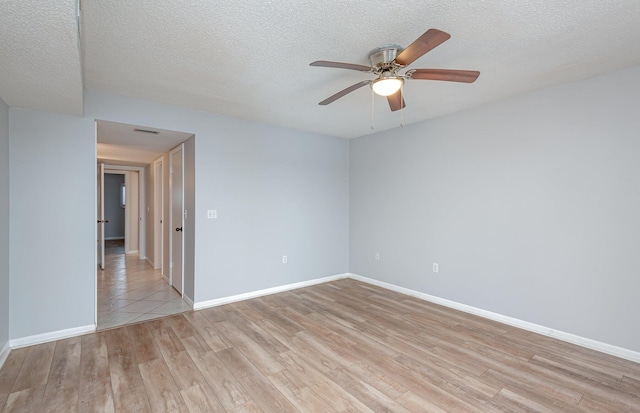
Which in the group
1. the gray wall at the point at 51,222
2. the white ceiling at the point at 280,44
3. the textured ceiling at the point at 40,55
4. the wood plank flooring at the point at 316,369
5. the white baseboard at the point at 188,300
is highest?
the white ceiling at the point at 280,44

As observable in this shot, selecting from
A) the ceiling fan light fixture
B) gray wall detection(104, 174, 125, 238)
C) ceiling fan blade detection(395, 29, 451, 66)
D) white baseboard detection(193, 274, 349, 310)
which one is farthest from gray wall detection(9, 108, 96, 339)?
gray wall detection(104, 174, 125, 238)

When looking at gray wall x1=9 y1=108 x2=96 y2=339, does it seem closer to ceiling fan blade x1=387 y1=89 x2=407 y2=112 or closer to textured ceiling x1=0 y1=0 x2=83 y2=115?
textured ceiling x1=0 y1=0 x2=83 y2=115

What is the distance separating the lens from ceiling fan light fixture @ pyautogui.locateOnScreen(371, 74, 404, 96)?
7.06ft

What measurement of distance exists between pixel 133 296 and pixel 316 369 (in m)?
3.14

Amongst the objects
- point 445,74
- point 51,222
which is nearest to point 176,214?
point 51,222

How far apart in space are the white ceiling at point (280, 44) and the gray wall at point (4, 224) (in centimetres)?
24

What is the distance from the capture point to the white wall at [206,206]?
276 centimetres

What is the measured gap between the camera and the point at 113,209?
10.1m

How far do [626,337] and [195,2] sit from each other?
4100 mm

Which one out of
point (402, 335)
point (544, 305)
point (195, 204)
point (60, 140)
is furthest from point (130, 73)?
point (544, 305)

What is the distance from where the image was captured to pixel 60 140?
287 centimetres

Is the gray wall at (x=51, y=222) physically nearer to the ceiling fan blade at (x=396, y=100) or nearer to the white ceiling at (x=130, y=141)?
the white ceiling at (x=130, y=141)

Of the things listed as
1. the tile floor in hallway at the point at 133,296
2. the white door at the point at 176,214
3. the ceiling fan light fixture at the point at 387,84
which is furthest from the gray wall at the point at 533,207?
the tile floor in hallway at the point at 133,296

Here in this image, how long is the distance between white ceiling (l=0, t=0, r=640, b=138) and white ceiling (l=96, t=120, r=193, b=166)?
1.70 ft
